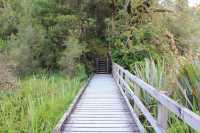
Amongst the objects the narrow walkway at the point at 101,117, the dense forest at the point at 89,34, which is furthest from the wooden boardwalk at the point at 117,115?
the dense forest at the point at 89,34

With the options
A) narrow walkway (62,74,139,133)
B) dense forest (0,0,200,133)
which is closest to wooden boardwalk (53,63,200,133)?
narrow walkway (62,74,139,133)

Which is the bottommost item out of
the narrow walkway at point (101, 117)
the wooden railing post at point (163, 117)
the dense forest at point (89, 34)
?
the narrow walkway at point (101, 117)

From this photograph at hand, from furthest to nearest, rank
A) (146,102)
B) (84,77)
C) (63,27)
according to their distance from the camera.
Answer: (63,27) → (84,77) → (146,102)

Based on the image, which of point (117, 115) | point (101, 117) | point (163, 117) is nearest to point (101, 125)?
point (101, 117)

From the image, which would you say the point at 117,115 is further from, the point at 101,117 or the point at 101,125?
the point at 101,125

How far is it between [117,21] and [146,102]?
1276cm

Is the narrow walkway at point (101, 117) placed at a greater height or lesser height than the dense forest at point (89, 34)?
lesser

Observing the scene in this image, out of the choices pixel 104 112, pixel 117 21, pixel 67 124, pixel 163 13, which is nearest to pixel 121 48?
pixel 117 21

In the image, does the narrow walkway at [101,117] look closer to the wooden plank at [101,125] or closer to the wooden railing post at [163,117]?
the wooden plank at [101,125]

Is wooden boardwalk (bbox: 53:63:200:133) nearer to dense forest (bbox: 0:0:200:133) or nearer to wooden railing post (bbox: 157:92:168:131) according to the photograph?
wooden railing post (bbox: 157:92:168:131)

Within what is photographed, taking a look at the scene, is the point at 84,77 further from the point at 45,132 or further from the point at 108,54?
the point at 45,132

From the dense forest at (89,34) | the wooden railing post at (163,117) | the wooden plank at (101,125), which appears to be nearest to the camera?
the wooden railing post at (163,117)

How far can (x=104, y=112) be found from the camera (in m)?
6.64

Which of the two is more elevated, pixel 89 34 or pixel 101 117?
pixel 89 34
